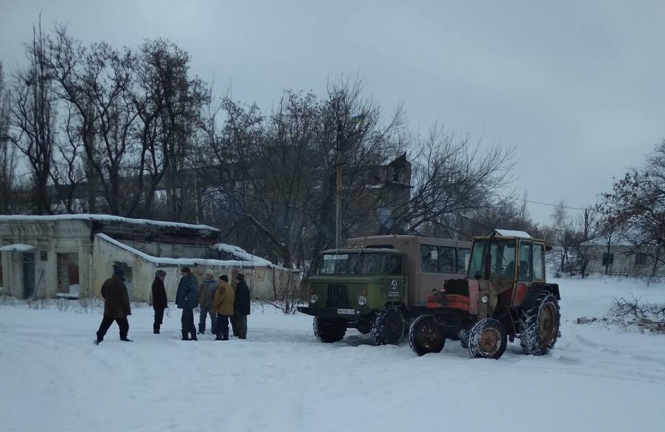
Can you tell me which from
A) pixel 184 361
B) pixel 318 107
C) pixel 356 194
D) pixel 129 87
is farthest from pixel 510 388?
pixel 129 87

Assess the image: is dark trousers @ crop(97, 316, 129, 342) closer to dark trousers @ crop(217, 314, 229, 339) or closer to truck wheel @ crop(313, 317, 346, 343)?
dark trousers @ crop(217, 314, 229, 339)

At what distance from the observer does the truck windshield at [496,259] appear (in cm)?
1312

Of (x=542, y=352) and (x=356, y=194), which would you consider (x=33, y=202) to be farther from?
(x=542, y=352)

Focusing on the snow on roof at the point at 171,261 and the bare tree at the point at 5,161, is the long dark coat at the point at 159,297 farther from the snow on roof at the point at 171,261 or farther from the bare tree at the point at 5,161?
the bare tree at the point at 5,161

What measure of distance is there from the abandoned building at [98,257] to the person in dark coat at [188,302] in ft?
34.4

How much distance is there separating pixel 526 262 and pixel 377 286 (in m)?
3.41

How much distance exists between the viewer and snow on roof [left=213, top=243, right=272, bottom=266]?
94.8 ft

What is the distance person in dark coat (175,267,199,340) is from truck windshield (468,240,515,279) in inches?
250

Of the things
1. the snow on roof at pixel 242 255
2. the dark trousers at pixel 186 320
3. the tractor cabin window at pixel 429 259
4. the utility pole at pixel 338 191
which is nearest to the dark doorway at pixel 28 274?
the snow on roof at pixel 242 255

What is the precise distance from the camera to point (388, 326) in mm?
14266

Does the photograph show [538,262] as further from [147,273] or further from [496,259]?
[147,273]

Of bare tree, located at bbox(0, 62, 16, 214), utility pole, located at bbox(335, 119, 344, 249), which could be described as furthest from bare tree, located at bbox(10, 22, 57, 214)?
utility pole, located at bbox(335, 119, 344, 249)

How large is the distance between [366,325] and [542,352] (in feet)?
13.5

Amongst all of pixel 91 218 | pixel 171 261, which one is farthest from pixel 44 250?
pixel 171 261
